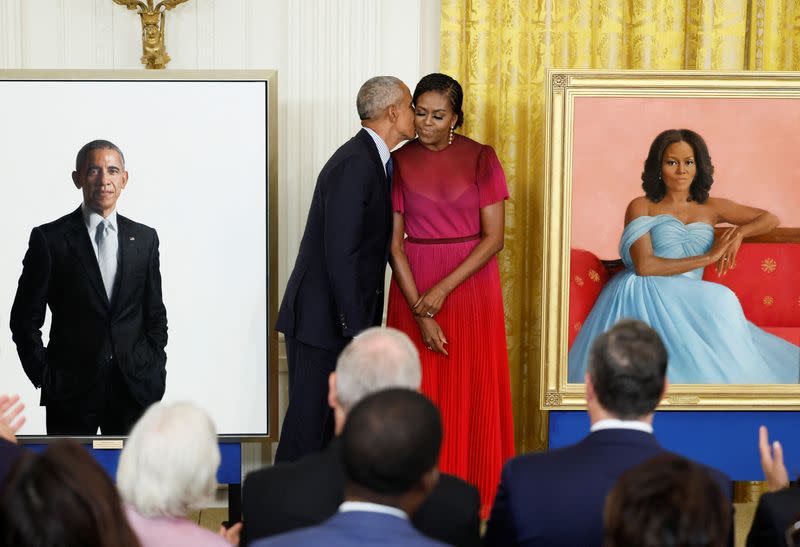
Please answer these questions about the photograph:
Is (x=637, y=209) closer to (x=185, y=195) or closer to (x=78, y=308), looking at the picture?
(x=185, y=195)

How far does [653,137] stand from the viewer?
4.83 meters

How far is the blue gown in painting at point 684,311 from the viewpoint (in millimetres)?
4867

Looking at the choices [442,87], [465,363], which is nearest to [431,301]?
[465,363]

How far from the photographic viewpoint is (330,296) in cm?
461

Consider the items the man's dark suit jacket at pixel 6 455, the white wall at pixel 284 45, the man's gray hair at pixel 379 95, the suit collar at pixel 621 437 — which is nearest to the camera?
the suit collar at pixel 621 437

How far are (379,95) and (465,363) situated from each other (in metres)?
1.28

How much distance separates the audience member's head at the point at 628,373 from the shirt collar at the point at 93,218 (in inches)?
114

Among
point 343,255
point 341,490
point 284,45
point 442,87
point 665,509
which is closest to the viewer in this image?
point 665,509

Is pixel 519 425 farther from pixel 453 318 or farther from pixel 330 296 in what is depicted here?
pixel 330 296

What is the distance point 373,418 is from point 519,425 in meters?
3.71

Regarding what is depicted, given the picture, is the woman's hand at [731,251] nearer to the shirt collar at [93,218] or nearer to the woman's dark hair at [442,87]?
the woman's dark hair at [442,87]

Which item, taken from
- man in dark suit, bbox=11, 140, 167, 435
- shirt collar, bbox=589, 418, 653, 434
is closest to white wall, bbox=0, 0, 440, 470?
man in dark suit, bbox=11, 140, 167, 435

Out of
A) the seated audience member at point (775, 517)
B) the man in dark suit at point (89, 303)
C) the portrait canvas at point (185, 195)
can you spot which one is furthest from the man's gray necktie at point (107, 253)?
the seated audience member at point (775, 517)

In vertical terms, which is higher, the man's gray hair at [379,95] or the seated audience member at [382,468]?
the man's gray hair at [379,95]
